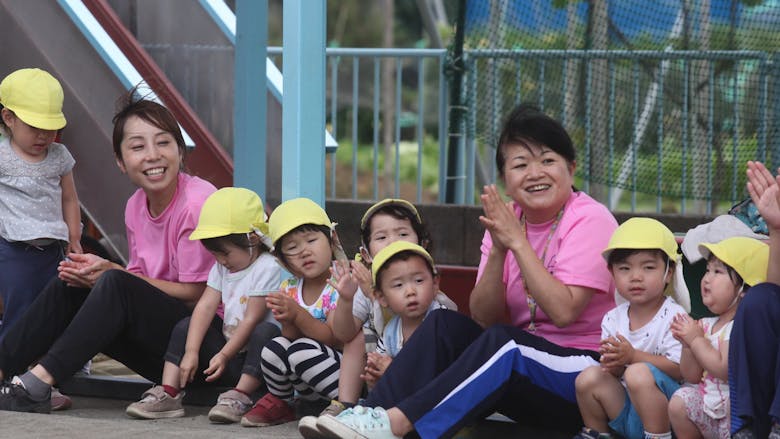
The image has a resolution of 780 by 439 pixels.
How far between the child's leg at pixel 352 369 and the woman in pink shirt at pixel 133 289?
28.5 inches

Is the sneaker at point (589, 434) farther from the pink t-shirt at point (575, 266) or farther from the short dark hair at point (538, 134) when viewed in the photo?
the short dark hair at point (538, 134)

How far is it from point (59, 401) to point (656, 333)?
86.7 inches

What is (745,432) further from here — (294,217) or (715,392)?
(294,217)

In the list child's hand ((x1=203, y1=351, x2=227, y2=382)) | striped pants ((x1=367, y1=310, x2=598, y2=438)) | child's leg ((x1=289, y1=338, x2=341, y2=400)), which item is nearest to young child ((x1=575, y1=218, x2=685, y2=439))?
striped pants ((x1=367, y1=310, x2=598, y2=438))

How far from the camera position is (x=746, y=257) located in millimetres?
3930

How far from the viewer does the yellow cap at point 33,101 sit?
510 cm

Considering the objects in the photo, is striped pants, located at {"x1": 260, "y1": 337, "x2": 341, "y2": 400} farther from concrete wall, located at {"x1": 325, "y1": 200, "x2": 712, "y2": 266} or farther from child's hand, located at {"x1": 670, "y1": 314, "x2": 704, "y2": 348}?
concrete wall, located at {"x1": 325, "y1": 200, "x2": 712, "y2": 266}

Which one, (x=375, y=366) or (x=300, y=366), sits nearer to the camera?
(x=375, y=366)

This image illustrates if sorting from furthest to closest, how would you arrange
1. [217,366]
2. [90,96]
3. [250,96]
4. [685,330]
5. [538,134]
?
[90,96] < [250,96] < [217,366] < [538,134] < [685,330]

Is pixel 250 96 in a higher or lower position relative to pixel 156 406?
higher

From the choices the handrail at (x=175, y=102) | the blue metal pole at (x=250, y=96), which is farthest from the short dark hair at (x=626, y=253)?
the handrail at (x=175, y=102)

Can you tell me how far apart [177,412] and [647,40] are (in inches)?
198

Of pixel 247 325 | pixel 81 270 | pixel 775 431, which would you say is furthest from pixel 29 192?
pixel 775 431

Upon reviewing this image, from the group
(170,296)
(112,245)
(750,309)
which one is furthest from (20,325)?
(750,309)
